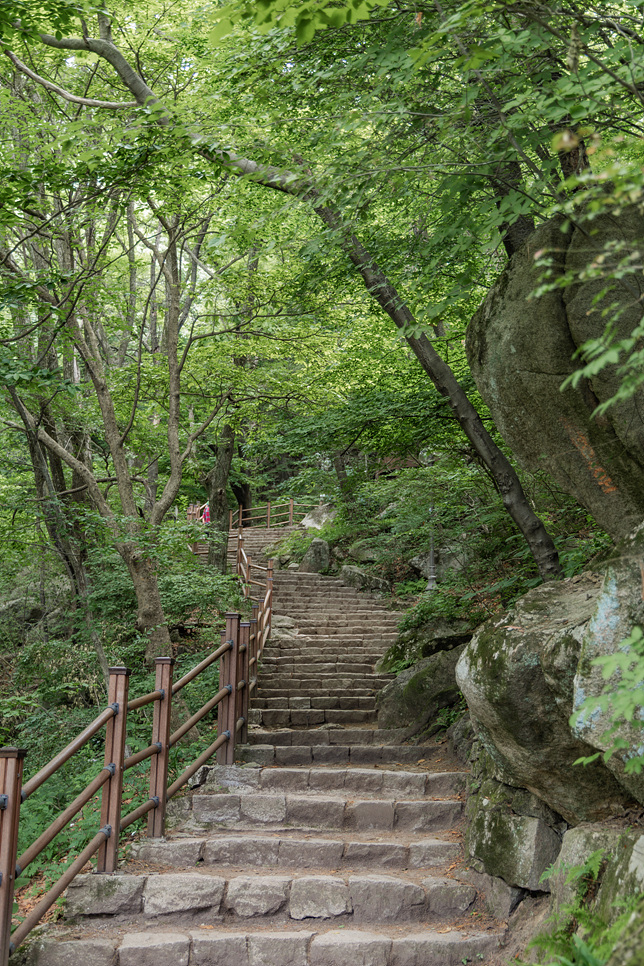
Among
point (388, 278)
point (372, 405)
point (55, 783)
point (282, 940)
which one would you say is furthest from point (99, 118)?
point (282, 940)

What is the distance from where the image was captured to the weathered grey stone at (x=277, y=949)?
3402 millimetres

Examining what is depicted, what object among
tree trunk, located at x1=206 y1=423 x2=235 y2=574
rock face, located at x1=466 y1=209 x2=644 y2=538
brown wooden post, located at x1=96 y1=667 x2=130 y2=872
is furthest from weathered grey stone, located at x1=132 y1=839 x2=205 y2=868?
tree trunk, located at x1=206 y1=423 x2=235 y2=574

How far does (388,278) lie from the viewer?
5.58m

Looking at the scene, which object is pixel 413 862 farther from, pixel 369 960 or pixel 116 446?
pixel 116 446

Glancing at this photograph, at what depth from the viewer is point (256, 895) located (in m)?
3.82

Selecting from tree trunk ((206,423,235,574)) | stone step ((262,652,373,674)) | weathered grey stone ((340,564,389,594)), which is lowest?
stone step ((262,652,373,674))

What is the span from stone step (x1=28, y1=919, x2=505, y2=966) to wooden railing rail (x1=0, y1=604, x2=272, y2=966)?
0.34 metres

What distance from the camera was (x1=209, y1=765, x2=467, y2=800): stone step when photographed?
525 cm

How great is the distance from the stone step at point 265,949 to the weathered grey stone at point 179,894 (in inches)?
6.9

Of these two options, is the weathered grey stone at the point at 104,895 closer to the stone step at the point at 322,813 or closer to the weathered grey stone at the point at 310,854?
the weathered grey stone at the point at 310,854

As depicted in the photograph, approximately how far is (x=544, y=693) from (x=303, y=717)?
172 inches

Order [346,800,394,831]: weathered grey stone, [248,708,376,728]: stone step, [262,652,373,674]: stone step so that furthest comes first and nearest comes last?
[262,652,373,674]: stone step < [248,708,376,728]: stone step < [346,800,394,831]: weathered grey stone

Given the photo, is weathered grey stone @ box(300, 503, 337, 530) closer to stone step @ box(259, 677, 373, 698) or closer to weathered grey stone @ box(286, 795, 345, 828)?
stone step @ box(259, 677, 373, 698)

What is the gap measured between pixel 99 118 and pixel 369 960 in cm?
689
